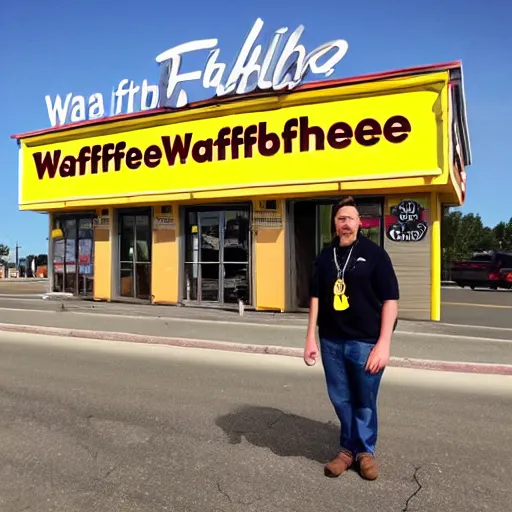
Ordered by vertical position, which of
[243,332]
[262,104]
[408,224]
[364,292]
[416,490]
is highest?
Result: [262,104]

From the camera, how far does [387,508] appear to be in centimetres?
341

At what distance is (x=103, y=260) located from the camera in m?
16.3

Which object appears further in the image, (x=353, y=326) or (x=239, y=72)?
(x=239, y=72)

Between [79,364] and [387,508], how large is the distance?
5877mm

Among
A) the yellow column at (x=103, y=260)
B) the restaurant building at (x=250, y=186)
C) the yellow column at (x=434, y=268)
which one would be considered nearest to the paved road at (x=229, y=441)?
the yellow column at (x=434, y=268)

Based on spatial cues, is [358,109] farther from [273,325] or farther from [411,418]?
[411,418]

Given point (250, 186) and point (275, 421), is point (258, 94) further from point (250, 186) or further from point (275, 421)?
point (275, 421)

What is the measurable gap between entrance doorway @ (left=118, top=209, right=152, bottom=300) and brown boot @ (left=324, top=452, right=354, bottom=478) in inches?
479

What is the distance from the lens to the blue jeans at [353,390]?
3.81 meters

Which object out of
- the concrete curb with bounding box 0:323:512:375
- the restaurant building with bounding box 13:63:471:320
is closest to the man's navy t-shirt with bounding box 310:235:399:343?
the concrete curb with bounding box 0:323:512:375

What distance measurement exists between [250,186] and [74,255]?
7.16 m

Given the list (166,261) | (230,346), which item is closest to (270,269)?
(166,261)

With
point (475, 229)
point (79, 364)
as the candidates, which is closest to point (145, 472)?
point (79, 364)

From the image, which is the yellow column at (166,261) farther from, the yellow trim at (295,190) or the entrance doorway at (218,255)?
the yellow trim at (295,190)
